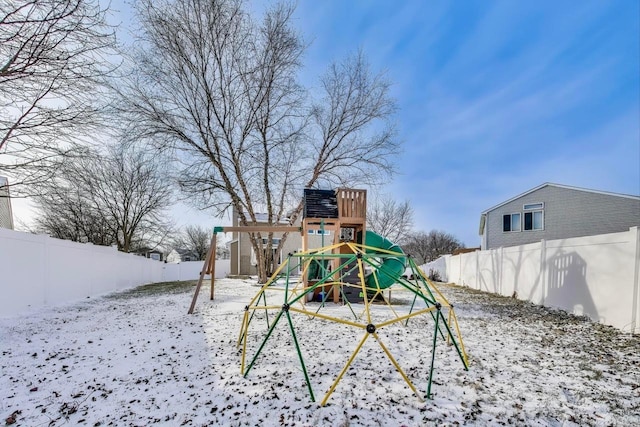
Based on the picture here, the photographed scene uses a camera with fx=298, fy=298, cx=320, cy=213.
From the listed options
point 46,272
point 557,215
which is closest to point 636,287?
point 46,272

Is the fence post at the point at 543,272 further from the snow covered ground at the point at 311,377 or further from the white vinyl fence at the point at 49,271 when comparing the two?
the white vinyl fence at the point at 49,271

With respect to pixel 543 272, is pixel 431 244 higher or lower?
lower

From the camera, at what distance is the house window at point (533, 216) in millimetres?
17062

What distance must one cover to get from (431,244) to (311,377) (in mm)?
42661

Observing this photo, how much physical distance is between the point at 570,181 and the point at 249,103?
17.5 meters

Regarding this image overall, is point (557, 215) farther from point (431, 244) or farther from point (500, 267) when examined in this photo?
point (431, 244)

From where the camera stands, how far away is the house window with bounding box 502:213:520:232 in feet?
59.0

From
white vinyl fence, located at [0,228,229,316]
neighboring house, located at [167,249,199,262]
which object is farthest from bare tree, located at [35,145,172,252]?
neighboring house, located at [167,249,199,262]

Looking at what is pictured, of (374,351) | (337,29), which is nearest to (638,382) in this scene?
(374,351)

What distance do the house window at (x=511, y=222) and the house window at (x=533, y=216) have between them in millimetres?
417

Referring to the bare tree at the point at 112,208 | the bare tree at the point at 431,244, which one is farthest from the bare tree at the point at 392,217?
the bare tree at the point at 112,208

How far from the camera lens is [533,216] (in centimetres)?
1741

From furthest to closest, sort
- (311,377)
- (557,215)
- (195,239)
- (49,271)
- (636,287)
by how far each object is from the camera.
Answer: (195,239)
(557,215)
(49,271)
(636,287)
(311,377)

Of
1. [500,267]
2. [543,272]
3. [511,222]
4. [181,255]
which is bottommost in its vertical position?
[181,255]
